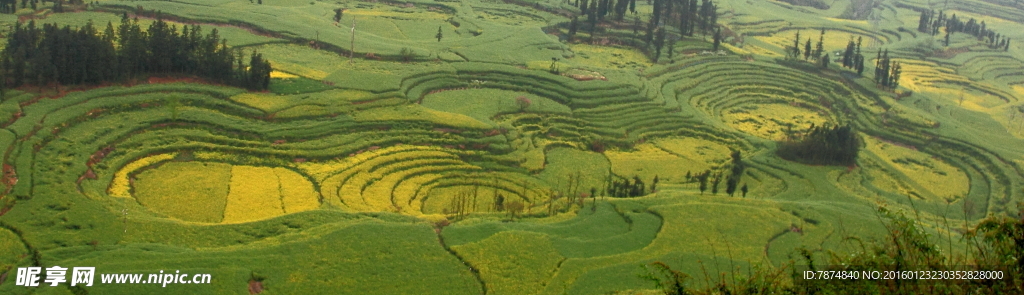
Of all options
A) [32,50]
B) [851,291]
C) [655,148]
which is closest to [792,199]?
[655,148]

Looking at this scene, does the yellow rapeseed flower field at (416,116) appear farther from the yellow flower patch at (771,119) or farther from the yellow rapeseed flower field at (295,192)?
the yellow flower patch at (771,119)

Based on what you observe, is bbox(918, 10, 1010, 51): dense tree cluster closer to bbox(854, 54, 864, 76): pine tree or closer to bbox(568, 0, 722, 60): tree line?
bbox(854, 54, 864, 76): pine tree

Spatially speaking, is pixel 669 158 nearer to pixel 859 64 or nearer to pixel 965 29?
pixel 859 64

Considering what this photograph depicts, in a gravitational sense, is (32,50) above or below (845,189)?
above

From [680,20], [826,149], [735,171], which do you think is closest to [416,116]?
[735,171]

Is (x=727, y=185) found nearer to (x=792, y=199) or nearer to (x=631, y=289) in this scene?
(x=792, y=199)

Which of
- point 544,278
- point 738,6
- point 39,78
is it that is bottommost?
point 544,278

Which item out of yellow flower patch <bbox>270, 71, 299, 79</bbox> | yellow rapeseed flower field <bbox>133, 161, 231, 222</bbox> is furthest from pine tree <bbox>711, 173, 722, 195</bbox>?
yellow flower patch <bbox>270, 71, 299, 79</bbox>
